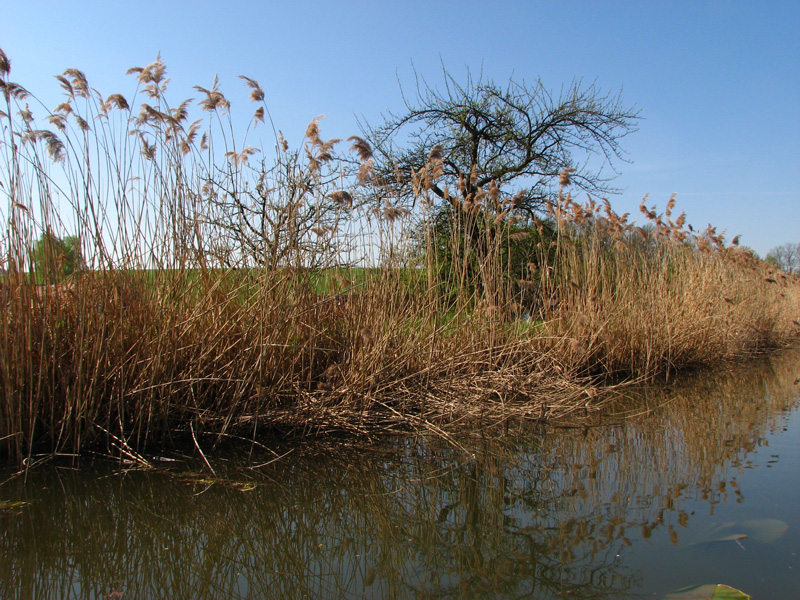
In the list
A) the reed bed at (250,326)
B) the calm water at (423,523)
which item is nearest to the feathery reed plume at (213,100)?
the reed bed at (250,326)

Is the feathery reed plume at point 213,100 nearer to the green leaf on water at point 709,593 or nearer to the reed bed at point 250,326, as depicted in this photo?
the reed bed at point 250,326

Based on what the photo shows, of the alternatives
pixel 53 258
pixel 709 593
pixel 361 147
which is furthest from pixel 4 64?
pixel 709 593

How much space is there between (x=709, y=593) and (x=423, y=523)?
0.75m

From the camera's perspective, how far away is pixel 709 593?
120cm

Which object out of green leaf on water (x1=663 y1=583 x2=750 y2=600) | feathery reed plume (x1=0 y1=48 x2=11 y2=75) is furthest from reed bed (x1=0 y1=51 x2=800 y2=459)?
green leaf on water (x1=663 y1=583 x2=750 y2=600)

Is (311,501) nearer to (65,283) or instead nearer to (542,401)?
(65,283)

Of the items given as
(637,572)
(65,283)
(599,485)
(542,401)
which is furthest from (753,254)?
(65,283)

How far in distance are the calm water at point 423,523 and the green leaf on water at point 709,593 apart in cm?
4

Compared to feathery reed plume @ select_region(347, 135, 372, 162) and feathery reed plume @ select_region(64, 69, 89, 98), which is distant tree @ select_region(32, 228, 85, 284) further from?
feathery reed plume @ select_region(347, 135, 372, 162)

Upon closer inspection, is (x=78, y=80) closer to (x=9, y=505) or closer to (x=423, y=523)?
(x=9, y=505)

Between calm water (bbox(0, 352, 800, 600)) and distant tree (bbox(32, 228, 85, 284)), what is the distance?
2.57 feet

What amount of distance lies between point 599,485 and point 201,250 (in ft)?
6.44

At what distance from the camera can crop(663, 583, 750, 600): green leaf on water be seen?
1.19 meters

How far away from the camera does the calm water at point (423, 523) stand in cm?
131
